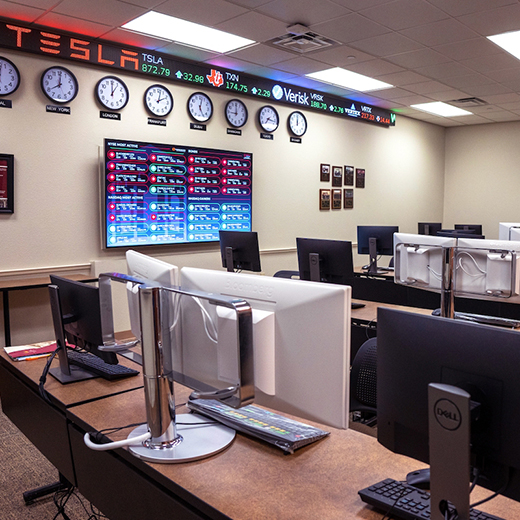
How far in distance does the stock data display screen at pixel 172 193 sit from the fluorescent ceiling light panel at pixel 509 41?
8.48ft

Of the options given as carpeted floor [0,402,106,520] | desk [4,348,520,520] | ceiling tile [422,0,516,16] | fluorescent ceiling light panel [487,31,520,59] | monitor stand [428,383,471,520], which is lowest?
carpeted floor [0,402,106,520]

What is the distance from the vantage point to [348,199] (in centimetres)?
700

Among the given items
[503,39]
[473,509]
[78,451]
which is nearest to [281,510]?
[473,509]

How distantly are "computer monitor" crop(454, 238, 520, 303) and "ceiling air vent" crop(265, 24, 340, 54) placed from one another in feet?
7.73

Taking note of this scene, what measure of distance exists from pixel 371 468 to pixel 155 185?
3.89 metres

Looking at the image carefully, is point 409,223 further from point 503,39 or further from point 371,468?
point 371,468

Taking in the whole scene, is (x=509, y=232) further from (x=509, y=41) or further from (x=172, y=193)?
(x=172, y=193)

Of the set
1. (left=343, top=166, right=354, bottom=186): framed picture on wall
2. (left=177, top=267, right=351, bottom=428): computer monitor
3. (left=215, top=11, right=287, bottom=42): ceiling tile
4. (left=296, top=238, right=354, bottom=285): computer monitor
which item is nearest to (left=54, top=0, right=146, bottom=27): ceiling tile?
(left=215, top=11, right=287, bottom=42): ceiling tile

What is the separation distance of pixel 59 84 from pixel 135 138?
2.59ft

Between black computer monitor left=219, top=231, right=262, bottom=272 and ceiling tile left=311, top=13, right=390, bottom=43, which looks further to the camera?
black computer monitor left=219, top=231, right=262, bottom=272

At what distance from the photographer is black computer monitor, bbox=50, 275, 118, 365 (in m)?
1.76

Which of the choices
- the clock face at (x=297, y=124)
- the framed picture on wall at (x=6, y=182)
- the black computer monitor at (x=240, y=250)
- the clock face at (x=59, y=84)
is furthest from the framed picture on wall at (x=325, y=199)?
the framed picture on wall at (x=6, y=182)

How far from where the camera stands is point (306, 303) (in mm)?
1157

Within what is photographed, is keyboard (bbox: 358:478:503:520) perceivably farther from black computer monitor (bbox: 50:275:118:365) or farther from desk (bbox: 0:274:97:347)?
desk (bbox: 0:274:97:347)
